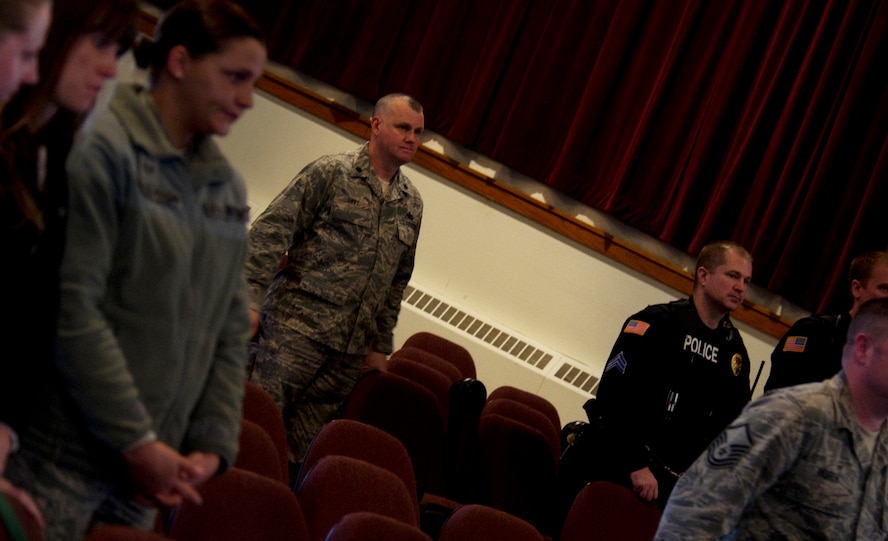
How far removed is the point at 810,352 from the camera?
3932 millimetres

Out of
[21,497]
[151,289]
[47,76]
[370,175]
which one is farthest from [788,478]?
[370,175]

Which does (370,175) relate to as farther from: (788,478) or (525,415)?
(788,478)

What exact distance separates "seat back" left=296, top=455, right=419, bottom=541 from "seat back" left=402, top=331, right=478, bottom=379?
2.52m

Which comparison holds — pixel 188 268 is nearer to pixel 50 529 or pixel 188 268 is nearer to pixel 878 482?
pixel 50 529

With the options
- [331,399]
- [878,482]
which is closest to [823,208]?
[331,399]

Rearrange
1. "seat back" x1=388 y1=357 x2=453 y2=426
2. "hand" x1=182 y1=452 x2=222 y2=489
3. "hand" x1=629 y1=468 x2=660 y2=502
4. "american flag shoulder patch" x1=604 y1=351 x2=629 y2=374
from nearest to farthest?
1. "hand" x1=182 y1=452 x2=222 y2=489
2. "hand" x1=629 y1=468 x2=660 y2=502
3. "american flag shoulder patch" x1=604 y1=351 x2=629 y2=374
4. "seat back" x1=388 y1=357 x2=453 y2=426

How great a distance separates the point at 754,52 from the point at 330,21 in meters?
2.56

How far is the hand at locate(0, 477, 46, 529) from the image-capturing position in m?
1.43

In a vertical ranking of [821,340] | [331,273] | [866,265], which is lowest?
[331,273]

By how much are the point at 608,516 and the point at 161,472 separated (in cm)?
211

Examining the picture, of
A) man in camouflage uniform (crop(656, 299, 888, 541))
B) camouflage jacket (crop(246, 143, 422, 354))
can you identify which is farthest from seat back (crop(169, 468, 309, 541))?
camouflage jacket (crop(246, 143, 422, 354))

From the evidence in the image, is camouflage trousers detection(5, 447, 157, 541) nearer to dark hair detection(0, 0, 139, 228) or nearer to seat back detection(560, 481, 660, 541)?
dark hair detection(0, 0, 139, 228)

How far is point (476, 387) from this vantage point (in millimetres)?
3959

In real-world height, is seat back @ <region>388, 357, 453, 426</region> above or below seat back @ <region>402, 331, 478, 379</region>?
above
